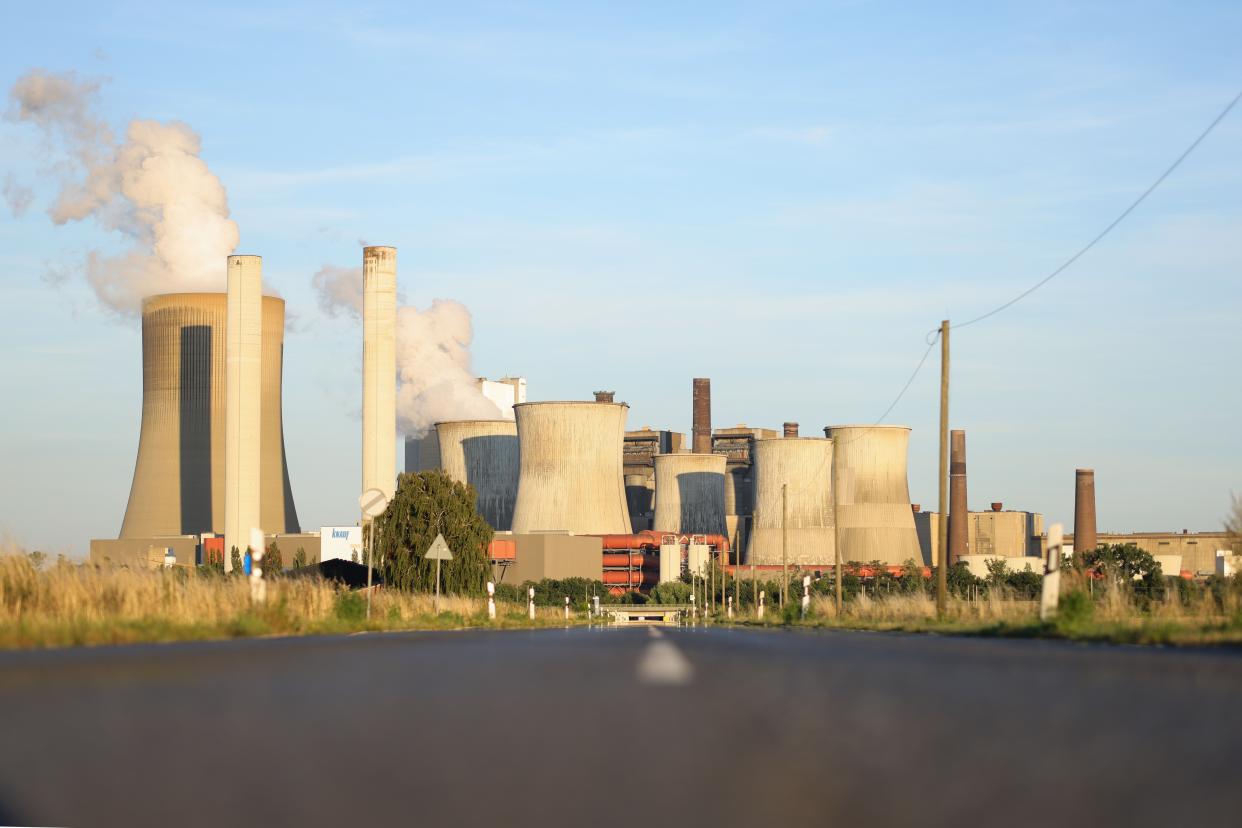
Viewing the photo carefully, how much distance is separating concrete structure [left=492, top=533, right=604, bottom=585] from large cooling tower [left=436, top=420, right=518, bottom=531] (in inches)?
119

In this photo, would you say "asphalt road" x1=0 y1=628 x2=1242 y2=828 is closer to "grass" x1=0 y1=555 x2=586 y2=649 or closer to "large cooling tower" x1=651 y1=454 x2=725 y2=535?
"grass" x1=0 y1=555 x2=586 y2=649

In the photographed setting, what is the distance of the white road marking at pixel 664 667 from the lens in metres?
7.16

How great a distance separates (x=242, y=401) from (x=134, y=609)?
6246 cm

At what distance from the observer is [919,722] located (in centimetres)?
491

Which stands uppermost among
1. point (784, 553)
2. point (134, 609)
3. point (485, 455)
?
point (485, 455)

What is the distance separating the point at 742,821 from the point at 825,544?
85.3 meters

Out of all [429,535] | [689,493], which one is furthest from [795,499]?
[429,535]

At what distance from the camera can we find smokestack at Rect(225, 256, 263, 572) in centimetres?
7488

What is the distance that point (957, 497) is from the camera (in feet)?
311

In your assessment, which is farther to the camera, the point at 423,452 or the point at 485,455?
the point at 423,452

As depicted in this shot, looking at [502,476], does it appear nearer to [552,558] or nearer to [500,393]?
[552,558]

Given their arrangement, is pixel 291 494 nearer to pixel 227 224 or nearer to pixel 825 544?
pixel 227 224

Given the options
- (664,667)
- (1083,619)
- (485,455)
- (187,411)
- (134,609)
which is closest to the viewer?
(664,667)

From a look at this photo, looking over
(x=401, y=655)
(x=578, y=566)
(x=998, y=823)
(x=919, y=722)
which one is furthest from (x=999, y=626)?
(x=578, y=566)
